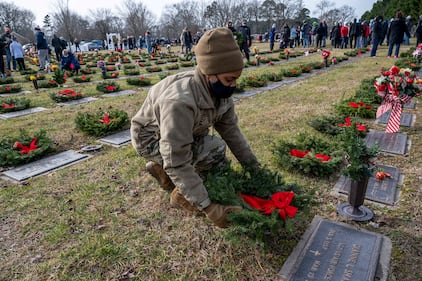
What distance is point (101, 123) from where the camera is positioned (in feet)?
17.0

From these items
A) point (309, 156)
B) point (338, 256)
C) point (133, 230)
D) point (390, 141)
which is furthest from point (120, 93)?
point (338, 256)

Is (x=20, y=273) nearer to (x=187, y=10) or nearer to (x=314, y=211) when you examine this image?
(x=314, y=211)

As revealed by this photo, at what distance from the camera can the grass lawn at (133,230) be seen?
2223 millimetres

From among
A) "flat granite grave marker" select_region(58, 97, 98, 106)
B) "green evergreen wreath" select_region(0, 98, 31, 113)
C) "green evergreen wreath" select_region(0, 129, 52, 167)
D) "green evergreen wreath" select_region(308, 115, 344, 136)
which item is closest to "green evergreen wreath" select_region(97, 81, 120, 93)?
"flat granite grave marker" select_region(58, 97, 98, 106)

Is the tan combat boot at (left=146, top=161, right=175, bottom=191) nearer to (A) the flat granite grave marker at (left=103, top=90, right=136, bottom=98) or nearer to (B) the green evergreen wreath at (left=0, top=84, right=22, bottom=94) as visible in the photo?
(A) the flat granite grave marker at (left=103, top=90, right=136, bottom=98)

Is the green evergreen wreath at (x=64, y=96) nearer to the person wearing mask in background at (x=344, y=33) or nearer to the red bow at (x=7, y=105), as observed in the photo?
the red bow at (x=7, y=105)

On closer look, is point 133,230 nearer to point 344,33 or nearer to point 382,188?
point 382,188

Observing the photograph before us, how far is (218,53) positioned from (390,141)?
11.1 ft

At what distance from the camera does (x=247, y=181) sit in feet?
8.70

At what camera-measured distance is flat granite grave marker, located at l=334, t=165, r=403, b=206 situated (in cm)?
295

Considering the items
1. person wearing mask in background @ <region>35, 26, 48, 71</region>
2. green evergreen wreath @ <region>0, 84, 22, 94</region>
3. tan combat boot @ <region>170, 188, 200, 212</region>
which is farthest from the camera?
person wearing mask in background @ <region>35, 26, 48, 71</region>

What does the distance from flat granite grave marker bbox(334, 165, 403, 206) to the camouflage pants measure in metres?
1.32

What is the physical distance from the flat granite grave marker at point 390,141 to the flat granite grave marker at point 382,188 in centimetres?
69

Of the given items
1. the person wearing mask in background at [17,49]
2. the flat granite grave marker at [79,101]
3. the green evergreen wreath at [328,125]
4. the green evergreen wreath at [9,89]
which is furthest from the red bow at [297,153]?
the person wearing mask in background at [17,49]
